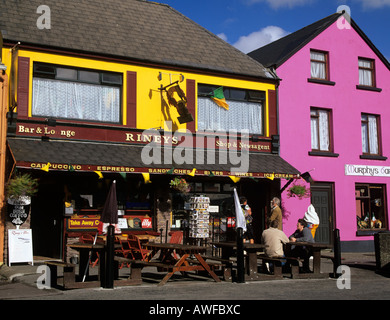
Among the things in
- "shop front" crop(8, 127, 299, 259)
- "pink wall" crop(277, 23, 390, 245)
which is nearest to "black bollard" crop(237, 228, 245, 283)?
"shop front" crop(8, 127, 299, 259)

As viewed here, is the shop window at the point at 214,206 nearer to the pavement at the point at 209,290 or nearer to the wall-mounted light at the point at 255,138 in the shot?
the wall-mounted light at the point at 255,138

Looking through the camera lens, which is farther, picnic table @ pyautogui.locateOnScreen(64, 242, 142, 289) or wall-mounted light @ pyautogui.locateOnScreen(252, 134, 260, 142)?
wall-mounted light @ pyautogui.locateOnScreen(252, 134, 260, 142)

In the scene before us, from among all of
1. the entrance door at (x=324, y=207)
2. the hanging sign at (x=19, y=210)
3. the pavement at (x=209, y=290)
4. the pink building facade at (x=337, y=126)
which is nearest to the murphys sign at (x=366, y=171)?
the pink building facade at (x=337, y=126)

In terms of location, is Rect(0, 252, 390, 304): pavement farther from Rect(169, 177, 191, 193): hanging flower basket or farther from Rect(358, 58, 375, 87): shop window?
Rect(358, 58, 375, 87): shop window

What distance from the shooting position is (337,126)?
20375 mm

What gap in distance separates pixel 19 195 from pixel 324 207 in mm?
11206

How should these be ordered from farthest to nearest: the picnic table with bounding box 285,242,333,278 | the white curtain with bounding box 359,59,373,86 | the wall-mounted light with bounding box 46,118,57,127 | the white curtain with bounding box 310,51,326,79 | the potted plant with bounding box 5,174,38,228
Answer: the white curtain with bounding box 359,59,373,86 → the white curtain with bounding box 310,51,326,79 → the wall-mounted light with bounding box 46,118,57,127 → the potted plant with bounding box 5,174,38,228 → the picnic table with bounding box 285,242,333,278

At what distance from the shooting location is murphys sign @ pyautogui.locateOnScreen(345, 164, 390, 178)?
20312 mm

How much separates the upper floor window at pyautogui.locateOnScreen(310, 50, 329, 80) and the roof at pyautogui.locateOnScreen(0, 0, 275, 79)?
216 cm

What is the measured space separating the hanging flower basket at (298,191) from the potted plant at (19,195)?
28.8 feet

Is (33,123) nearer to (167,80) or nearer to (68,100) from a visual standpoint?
(68,100)

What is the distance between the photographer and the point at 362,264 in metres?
14.9

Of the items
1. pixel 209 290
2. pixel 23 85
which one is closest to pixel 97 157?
pixel 23 85

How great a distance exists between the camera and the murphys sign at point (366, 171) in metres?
20.3
